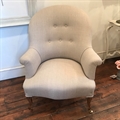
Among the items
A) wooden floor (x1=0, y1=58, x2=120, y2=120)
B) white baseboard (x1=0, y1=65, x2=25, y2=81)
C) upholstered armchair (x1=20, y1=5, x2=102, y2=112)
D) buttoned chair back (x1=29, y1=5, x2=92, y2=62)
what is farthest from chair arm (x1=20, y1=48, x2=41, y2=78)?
white baseboard (x1=0, y1=65, x2=25, y2=81)

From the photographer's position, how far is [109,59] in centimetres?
290

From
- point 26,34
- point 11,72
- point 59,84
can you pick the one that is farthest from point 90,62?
point 11,72

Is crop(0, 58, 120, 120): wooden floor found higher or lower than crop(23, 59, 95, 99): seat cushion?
lower

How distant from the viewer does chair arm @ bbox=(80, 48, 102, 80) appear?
1.66 meters

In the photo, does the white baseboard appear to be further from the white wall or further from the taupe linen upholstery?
the taupe linen upholstery

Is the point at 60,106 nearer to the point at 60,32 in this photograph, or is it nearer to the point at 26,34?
the point at 60,32

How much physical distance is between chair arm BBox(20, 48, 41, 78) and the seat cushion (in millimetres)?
53

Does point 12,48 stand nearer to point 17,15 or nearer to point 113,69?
point 17,15

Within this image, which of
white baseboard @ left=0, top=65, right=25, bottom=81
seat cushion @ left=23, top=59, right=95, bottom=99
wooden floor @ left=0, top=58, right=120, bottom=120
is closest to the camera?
seat cushion @ left=23, top=59, right=95, bottom=99

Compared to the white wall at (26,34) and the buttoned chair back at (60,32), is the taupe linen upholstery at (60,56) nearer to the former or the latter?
the buttoned chair back at (60,32)

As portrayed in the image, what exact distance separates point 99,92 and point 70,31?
83 cm

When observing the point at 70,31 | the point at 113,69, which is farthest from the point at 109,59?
the point at 70,31

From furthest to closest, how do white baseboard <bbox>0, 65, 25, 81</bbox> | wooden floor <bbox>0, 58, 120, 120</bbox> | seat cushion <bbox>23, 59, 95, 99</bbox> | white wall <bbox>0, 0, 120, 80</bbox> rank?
white baseboard <bbox>0, 65, 25, 81</bbox> → white wall <bbox>0, 0, 120, 80</bbox> → wooden floor <bbox>0, 58, 120, 120</bbox> → seat cushion <bbox>23, 59, 95, 99</bbox>

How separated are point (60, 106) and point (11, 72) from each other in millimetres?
853
